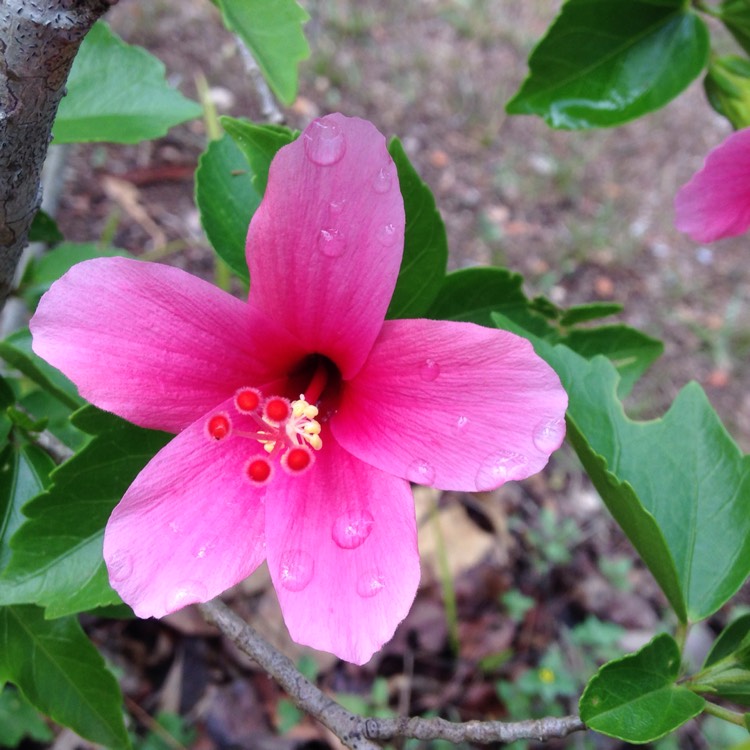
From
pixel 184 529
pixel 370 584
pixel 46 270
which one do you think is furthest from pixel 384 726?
pixel 46 270

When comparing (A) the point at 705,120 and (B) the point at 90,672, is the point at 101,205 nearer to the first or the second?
(B) the point at 90,672

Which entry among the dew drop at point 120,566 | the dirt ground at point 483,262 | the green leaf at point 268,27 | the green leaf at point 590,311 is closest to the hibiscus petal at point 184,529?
the dew drop at point 120,566

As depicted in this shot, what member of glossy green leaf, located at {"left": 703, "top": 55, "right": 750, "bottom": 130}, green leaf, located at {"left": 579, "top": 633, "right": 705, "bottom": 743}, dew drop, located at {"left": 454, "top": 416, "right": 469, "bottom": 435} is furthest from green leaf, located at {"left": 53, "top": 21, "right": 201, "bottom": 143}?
green leaf, located at {"left": 579, "top": 633, "right": 705, "bottom": 743}

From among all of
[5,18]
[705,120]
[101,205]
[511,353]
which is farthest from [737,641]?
[705,120]

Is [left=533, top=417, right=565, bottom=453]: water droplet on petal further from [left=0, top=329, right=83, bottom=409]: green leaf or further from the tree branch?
[left=0, top=329, right=83, bottom=409]: green leaf

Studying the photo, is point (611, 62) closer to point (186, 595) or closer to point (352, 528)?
point (352, 528)
